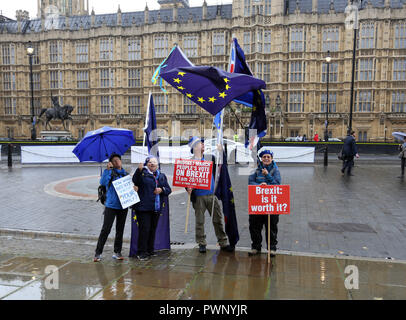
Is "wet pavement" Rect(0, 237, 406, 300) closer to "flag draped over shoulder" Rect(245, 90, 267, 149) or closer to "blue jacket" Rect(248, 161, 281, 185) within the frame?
"blue jacket" Rect(248, 161, 281, 185)

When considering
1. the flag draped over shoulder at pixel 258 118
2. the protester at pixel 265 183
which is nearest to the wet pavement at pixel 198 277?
the protester at pixel 265 183

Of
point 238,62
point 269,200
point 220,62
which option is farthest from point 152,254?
point 220,62

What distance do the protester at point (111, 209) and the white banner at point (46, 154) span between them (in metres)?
16.7

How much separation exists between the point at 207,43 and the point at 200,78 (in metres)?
37.3

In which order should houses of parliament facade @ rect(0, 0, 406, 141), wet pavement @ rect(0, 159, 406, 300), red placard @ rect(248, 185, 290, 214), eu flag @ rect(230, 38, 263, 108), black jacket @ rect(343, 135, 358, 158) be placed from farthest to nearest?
houses of parliament facade @ rect(0, 0, 406, 141)
black jacket @ rect(343, 135, 358, 158)
eu flag @ rect(230, 38, 263, 108)
red placard @ rect(248, 185, 290, 214)
wet pavement @ rect(0, 159, 406, 300)

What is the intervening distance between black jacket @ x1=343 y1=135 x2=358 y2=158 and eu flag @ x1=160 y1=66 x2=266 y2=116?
11.3 metres

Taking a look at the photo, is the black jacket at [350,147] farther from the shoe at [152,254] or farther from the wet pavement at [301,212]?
the shoe at [152,254]

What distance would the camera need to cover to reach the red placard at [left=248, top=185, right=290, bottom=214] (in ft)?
18.3

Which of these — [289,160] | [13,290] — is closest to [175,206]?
[13,290]

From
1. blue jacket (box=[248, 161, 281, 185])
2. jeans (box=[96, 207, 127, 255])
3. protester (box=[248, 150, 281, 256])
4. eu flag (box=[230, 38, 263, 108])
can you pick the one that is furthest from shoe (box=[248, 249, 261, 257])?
eu flag (box=[230, 38, 263, 108])

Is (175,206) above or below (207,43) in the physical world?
below

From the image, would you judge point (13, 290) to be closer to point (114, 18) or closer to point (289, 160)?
point (289, 160)

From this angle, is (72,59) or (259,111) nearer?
(259,111)

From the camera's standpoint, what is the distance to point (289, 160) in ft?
70.2
